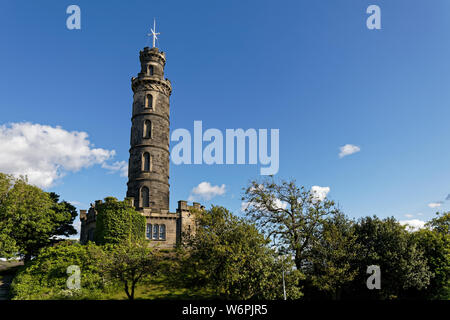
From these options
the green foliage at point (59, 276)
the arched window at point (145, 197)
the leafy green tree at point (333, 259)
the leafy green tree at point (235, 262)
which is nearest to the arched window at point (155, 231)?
the arched window at point (145, 197)

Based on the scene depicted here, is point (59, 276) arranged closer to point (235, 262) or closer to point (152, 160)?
point (235, 262)

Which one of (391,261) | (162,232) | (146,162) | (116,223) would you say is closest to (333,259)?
(391,261)

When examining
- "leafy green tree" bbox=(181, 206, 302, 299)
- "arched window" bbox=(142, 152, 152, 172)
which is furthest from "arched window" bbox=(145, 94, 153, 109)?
"leafy green tree" bbox=(181, 206, 302, 299)

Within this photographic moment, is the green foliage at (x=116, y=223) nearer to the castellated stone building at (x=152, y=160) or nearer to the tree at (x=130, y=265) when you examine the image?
the castellated stone building at (x=152, y=160)

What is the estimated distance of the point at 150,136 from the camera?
154 feet

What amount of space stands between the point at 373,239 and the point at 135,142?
107 ft

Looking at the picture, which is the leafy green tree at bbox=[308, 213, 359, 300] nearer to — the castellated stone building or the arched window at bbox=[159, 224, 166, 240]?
the castellated stone building

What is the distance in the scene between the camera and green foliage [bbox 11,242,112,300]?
2895 cm

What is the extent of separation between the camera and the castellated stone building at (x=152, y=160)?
4197 cm

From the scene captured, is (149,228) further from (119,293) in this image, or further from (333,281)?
(333,281)

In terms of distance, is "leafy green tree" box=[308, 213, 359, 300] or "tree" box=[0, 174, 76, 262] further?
"tree" box=[0, 174, 76, 262]

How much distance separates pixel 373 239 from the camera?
3441 cm

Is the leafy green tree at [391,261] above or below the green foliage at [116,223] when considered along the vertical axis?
below
